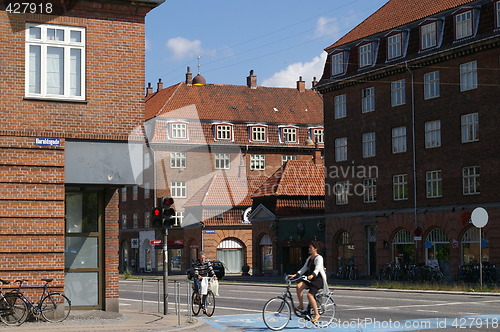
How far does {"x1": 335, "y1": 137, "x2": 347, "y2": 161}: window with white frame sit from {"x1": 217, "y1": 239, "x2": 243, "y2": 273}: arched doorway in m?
20.9

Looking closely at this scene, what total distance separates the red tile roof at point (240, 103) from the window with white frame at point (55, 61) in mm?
61470

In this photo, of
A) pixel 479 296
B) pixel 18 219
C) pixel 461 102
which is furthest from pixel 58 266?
pixel 461 102

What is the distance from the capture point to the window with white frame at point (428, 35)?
49.0 m

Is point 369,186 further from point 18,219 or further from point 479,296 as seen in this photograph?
point 18,219

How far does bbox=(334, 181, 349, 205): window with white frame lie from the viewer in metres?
56.8

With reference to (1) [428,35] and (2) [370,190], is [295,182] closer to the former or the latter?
(2) [370,190]

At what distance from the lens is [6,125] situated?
67.5 feet

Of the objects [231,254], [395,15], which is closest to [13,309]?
[395,15]

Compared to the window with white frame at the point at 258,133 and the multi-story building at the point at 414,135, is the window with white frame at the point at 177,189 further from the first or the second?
the multi-story building at the point at 414,135

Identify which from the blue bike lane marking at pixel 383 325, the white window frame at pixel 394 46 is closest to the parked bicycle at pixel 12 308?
the blue bike lane marking at pixel 383 325

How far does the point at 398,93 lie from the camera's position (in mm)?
52250

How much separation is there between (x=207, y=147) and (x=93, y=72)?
209ft

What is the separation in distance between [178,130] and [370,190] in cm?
3345

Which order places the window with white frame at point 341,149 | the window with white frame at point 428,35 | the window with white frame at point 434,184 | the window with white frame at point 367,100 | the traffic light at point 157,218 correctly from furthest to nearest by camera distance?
the window with white frame at point 341,149
the window with white frame at point 367,100
the window with white frame at point 428,35
the window with white frame at point 434,184
the traffic light at point 157,218
